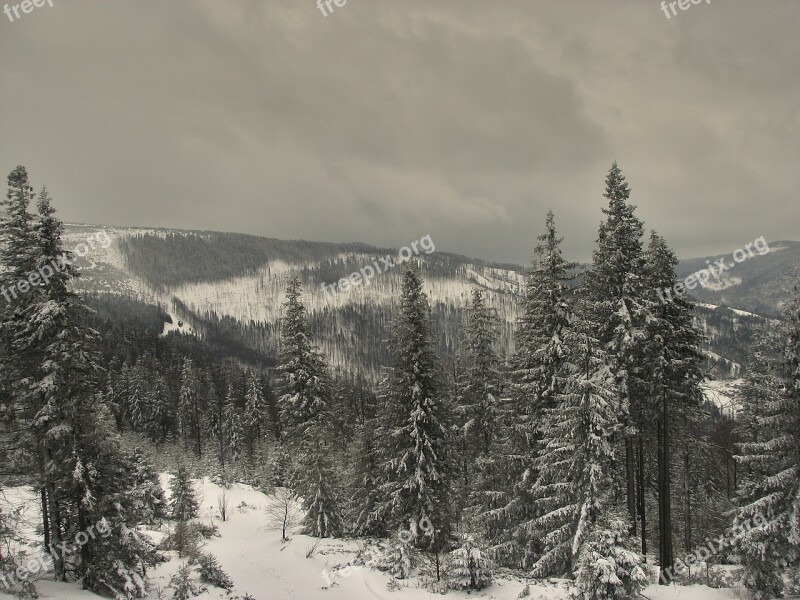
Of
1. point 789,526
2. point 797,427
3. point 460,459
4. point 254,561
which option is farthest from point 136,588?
point 797,427

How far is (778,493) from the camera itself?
14.1 metres

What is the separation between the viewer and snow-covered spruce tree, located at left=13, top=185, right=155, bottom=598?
15.8m

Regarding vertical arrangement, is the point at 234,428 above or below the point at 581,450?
below

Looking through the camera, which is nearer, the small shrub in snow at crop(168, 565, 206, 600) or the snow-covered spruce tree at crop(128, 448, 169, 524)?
the small shrub in snow at crop(168, 565, 206, 600)

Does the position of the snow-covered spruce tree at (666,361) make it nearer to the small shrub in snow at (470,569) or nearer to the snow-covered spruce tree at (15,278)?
the small shrub in snow at (470,569)

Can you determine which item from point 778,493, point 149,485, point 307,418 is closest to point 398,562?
point 307,418

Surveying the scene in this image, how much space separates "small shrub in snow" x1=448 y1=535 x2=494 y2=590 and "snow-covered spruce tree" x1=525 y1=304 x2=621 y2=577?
6.65ft

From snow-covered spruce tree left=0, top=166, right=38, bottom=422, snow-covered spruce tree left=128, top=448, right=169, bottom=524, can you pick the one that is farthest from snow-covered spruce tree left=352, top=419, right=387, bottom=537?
snow-covered spruce tree left=0, top=166, right=38, bottom=422

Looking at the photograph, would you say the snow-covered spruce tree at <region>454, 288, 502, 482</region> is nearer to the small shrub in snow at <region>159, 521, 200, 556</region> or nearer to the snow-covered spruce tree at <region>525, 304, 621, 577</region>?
the snow-covered spruce tree at <region>525, 304, 621, 577</region>

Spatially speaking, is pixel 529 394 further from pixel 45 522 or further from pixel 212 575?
pixel 45 522

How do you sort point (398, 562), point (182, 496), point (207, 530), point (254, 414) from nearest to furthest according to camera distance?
point (398, 562)
point (207, 530)
point (182, 496)
point (254, 414)

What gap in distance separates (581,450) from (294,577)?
1598 cm

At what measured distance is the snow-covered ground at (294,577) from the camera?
53.8ft

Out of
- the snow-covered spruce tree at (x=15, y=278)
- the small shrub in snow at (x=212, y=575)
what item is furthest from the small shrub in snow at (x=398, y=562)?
the snow-covered spruce tree at (x=15, y=278)
